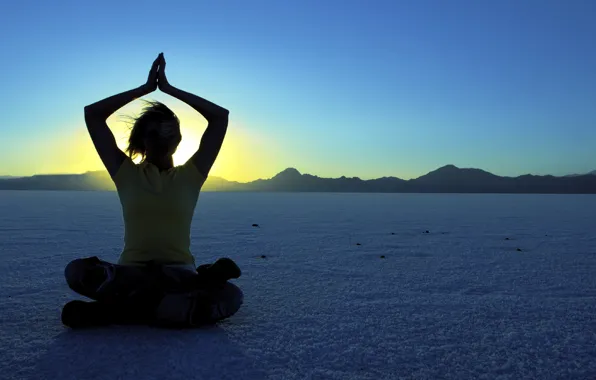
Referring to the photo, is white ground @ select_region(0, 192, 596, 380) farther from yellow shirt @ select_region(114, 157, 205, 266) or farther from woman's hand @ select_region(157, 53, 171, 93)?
woman's hand @ select_region(157, 53, 171, 93)

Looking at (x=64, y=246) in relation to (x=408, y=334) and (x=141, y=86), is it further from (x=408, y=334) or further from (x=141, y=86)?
(x=408, y=334)

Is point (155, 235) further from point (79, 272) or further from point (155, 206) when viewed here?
point (79, 272)

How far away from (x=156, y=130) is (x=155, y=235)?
54 cm

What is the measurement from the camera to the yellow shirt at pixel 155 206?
2.23m

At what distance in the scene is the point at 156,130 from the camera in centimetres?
231

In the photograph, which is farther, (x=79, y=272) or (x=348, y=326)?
(x=348, y=326)

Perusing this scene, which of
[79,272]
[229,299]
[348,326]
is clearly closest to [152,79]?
[79,272]

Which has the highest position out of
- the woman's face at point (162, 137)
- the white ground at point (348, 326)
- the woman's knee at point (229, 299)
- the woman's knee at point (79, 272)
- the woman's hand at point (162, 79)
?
the woman's hand at point (162, 79)

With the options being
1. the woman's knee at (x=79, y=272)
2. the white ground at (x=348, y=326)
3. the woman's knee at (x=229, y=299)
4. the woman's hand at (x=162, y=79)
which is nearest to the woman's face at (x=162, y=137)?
the woman's hand at (x=162, y=79)

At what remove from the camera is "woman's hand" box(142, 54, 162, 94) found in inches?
90.8

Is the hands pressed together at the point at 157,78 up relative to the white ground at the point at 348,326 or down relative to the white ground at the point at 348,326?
up

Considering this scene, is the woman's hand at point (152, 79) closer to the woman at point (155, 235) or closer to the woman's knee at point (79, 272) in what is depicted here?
the woman at point (155, 235)

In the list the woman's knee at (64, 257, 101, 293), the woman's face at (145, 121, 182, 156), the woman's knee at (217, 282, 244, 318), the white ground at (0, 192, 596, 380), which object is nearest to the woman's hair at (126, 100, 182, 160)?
the woman's face at (145, 121, 182, 156)

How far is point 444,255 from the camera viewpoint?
4973 mm
